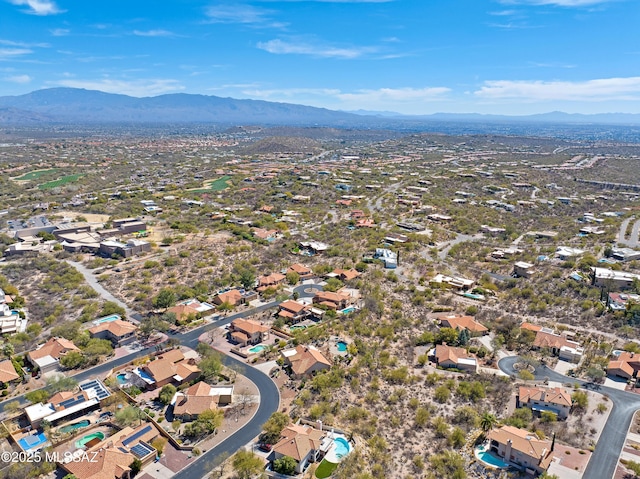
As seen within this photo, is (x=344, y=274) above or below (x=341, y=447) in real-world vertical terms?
above

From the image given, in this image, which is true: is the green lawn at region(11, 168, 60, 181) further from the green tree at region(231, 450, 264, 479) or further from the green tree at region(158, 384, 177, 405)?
the green tree at region(231, 450, 264, 479)

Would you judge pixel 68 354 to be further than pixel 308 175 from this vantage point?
No

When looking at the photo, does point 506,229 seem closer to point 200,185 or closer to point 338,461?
point 338,461

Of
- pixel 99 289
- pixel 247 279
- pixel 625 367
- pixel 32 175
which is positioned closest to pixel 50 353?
pixel 99 289

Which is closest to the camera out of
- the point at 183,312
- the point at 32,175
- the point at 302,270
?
the point at 183,312

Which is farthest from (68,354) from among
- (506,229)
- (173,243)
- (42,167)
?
(42,167)

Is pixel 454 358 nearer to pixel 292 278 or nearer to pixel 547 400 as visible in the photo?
pixel 547 400

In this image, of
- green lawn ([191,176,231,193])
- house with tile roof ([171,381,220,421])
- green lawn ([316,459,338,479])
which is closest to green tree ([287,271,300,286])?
house with tile roof ([171,381,220,421])
